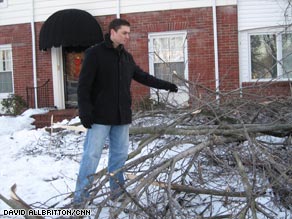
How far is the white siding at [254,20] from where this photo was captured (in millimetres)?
11500

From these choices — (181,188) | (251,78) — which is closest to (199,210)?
(181,188)

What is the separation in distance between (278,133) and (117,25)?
90.9 inches

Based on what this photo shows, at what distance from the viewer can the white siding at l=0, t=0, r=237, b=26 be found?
11907 millimetres

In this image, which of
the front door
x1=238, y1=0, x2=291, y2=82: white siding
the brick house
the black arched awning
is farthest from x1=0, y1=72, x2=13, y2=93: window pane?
x1=238, y1=0, x2=291, y2=82: white siding

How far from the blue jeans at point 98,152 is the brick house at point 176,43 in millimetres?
6351

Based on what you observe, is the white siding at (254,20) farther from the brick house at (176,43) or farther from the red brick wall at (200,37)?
the red brick wall at (200,37)

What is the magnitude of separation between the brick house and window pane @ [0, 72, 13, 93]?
494mm

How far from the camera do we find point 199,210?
4.56 meters

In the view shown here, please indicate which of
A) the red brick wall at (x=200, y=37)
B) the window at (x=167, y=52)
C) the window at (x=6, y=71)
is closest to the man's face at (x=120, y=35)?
the red brick wall at (x=200, y=37)

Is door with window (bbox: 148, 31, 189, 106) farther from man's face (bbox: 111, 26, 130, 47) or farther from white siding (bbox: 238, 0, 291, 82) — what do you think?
man's face (bbox: 111, 26, 130, 47)

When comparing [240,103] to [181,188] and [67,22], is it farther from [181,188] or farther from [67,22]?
[67,22]

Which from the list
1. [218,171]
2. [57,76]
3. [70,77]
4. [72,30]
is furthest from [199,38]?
[218,171]

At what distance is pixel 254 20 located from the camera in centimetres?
1160

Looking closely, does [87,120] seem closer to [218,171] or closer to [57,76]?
[218,171]
